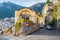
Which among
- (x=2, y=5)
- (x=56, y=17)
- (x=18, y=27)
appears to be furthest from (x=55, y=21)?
(x=2, y=5)

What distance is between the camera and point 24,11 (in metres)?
76.6

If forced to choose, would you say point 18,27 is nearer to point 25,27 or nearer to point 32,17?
point 25,27

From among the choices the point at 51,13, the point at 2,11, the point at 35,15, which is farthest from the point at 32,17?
the point at 2,11

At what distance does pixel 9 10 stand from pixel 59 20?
8004 cm

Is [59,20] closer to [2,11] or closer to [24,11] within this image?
[24,11]

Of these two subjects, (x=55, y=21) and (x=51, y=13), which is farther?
(x=51, y=13)

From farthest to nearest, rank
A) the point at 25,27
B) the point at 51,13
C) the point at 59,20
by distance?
1. the point at 51,13
2. the point at 59,20
3. the point at 25,27

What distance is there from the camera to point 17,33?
4434 centimetres

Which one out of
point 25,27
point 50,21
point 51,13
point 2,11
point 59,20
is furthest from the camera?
point 2,11

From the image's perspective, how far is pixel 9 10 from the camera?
15275 cm

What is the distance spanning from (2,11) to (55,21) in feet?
241

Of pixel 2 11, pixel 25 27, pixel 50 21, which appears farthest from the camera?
pixel 2 11

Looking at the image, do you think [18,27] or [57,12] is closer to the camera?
[18,27]

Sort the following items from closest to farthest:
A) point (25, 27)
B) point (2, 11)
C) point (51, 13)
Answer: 1. point (25, 27)
2. point (51, 13)
3. point (2, 11)
